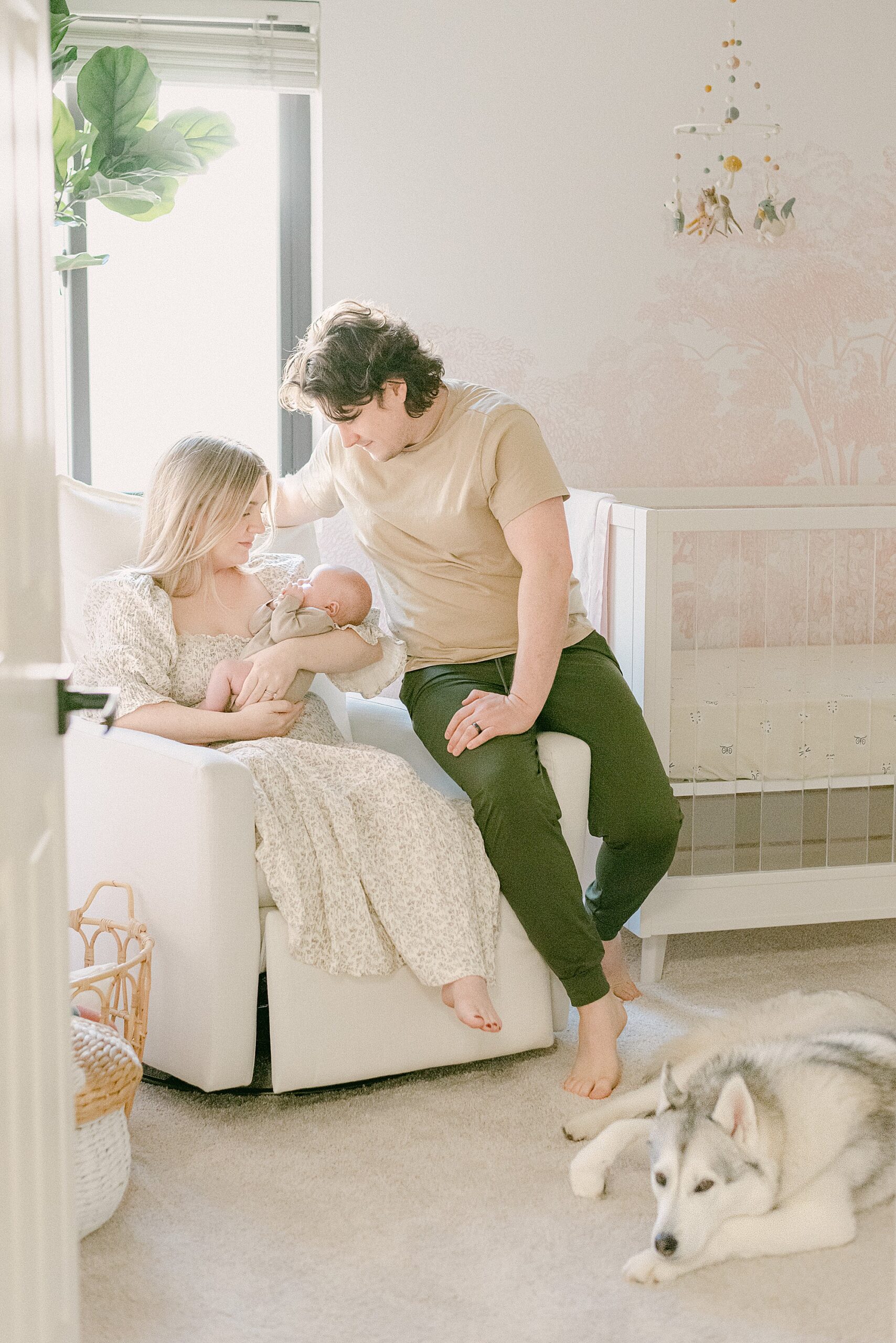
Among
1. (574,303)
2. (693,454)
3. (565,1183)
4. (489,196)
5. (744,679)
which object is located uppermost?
(489,196)

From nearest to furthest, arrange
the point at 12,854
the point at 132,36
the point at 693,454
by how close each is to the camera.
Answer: the point at 12,854, the point at 132,36, the point at 693,454

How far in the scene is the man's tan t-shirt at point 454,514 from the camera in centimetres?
215

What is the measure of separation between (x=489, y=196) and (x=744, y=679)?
1315 millimetres

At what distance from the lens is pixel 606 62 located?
3072mm

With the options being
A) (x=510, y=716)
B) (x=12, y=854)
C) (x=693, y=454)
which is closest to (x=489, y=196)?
(x=693, y=454)

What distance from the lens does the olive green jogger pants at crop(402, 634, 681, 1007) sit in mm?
2020

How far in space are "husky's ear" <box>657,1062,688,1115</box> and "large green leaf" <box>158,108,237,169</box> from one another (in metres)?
1.95

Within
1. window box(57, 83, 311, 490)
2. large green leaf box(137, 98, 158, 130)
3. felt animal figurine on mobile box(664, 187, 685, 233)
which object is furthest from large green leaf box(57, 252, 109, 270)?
felt animal figurine on mobile box(664, 187, 685, 233)

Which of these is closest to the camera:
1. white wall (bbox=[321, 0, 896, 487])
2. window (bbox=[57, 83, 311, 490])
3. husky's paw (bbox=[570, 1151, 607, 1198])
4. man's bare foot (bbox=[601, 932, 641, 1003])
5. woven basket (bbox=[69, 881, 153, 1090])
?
husky's paw (bbox=[570, 1151, 607, 1198])

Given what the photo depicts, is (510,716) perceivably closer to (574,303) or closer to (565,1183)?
(565,1183)

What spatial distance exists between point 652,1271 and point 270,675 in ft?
3.43

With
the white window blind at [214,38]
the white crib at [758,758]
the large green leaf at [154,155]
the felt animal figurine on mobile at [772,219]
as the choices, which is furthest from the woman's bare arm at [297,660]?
the white window blind at [214,38]

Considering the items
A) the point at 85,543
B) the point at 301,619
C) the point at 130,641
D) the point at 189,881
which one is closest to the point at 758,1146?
the point at 189,881

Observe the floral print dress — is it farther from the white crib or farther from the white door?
the white door
